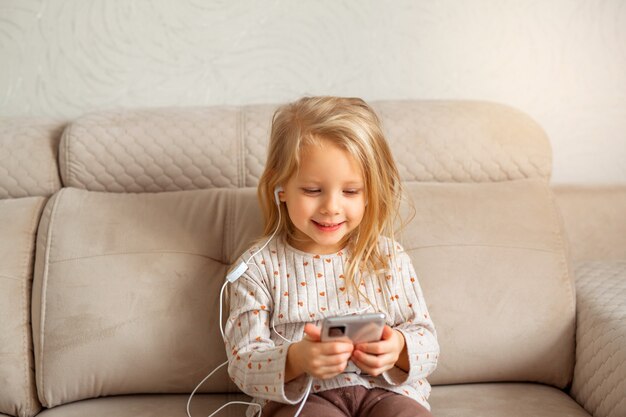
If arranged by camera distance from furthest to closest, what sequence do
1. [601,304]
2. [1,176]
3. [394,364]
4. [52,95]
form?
[52,95] < [1,176] < [601,304] < [394,364]

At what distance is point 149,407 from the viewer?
1.45 m

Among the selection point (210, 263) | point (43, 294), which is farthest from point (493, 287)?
point (43, 294)

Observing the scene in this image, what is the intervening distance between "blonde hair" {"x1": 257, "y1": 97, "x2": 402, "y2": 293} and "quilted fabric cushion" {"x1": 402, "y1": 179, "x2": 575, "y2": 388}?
18 cm

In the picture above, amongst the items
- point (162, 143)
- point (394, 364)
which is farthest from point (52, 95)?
point (394, 364)

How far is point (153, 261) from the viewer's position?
1.53 meters

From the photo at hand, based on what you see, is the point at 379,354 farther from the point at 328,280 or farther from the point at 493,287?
the point at 493,287

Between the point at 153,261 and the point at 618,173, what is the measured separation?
1.34 meters

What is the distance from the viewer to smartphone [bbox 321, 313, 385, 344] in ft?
3.66

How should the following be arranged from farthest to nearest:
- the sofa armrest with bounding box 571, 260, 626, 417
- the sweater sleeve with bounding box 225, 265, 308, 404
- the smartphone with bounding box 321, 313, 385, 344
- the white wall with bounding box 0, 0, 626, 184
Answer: the white wall with bounding box 0, 0, 626, 184 < the sofa armrest with bounding box 571, 260, 626, 417 < the sweater sleeve with bounding box 225, 265, 308, 404 < the smartphone with bounding box 321, 313, 385, 344

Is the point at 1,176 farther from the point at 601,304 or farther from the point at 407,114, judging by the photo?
the point at 601,304

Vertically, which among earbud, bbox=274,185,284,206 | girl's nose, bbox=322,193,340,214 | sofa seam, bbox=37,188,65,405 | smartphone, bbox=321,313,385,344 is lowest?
sofa seam, bbox=37,188,65,405

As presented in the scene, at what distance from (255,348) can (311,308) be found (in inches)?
5.4

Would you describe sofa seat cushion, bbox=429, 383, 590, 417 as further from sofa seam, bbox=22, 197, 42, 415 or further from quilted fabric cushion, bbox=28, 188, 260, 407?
sofa seam, bbox=22, 197, 42, 415

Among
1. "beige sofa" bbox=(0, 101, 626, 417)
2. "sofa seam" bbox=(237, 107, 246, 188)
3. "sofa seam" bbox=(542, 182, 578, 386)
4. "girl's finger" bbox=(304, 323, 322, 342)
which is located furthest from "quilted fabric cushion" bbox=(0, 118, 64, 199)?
"sofa seam" bbox=(542, 182, 578, 386)
